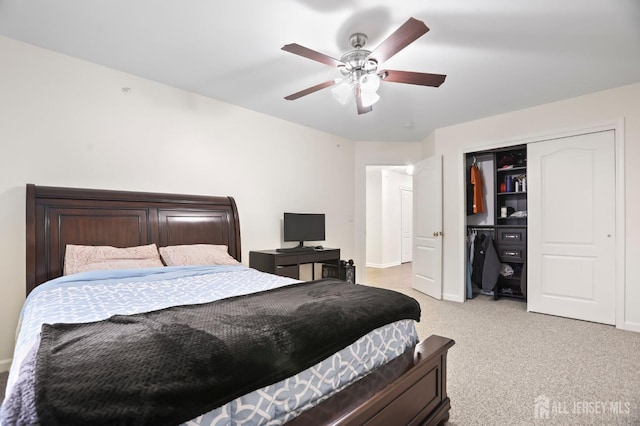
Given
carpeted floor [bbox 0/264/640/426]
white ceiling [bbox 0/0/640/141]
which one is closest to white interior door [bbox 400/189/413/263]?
carpeted floor [bbox 0/264/640/426]

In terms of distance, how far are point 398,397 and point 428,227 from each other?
3569 millimetres

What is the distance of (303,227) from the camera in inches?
168

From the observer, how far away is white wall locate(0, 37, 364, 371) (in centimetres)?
245

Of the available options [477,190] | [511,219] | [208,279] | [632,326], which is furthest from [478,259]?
[208,279]

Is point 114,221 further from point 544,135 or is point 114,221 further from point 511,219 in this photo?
point 511,219

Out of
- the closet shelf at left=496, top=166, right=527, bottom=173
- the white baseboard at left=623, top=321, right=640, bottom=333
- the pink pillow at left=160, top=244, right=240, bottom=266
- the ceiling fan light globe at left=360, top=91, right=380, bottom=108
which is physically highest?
the ceiling fan light globe at left=360, top=91, right=380, bottom=108

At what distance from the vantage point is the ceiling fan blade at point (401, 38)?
1649 mm

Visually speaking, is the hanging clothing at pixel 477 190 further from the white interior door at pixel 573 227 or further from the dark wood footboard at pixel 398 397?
the dark wood footboard at pixel 398 397

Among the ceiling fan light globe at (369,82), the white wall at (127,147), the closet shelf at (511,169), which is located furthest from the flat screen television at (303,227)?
the closet shelf at (511,169)

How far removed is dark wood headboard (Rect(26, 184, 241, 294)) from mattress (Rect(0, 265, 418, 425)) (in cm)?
54

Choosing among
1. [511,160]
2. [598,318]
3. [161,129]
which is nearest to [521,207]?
[511,160]

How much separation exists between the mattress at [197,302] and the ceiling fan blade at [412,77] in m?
1.61

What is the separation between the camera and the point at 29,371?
897mm

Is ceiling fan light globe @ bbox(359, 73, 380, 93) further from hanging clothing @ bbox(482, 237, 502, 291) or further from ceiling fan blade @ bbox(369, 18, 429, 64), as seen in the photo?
hanging clothing @ bbox(482, 237, 502, 291)
